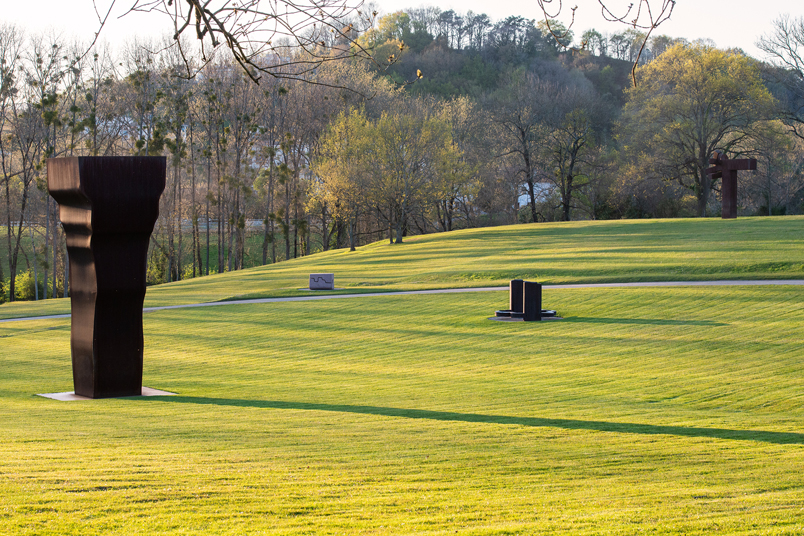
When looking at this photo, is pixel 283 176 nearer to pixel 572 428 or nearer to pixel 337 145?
pixel 337 145

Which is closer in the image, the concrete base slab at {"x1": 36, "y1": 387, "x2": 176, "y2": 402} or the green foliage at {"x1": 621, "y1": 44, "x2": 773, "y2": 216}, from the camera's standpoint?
the concrete base slab at {"x1": 36, "y1": 387, "x2": 176, "y2": 402}

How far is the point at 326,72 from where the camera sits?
59188 millimetres

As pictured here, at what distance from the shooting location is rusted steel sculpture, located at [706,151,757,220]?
3648cm

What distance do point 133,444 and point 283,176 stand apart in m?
52.0

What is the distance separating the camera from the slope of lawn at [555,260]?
26.2 metres

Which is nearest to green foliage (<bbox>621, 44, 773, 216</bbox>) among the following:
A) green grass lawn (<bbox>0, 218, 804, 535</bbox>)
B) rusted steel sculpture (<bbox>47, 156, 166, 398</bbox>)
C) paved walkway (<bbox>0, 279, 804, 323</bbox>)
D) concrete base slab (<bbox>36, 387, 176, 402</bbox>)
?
paved walkway (<bbox>0, 279, 804, 323</bbox>)

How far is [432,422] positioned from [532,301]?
36.0 feet

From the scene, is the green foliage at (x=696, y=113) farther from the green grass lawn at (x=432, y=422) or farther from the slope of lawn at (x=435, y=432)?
the slope of lawn at (x=435, y=432)

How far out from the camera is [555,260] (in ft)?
104

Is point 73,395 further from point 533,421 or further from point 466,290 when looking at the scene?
point 466,290

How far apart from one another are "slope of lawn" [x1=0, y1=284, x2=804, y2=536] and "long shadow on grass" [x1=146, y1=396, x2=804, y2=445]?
0.05 m

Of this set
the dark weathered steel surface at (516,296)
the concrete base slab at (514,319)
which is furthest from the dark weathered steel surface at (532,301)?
the dark weathered steel surface at (516,296)

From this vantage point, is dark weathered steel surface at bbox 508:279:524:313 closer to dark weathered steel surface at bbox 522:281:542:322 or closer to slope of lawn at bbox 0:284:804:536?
dark weathered steel surface at bbox 522:281:542:322

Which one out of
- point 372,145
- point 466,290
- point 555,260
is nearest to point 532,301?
point 466,290
